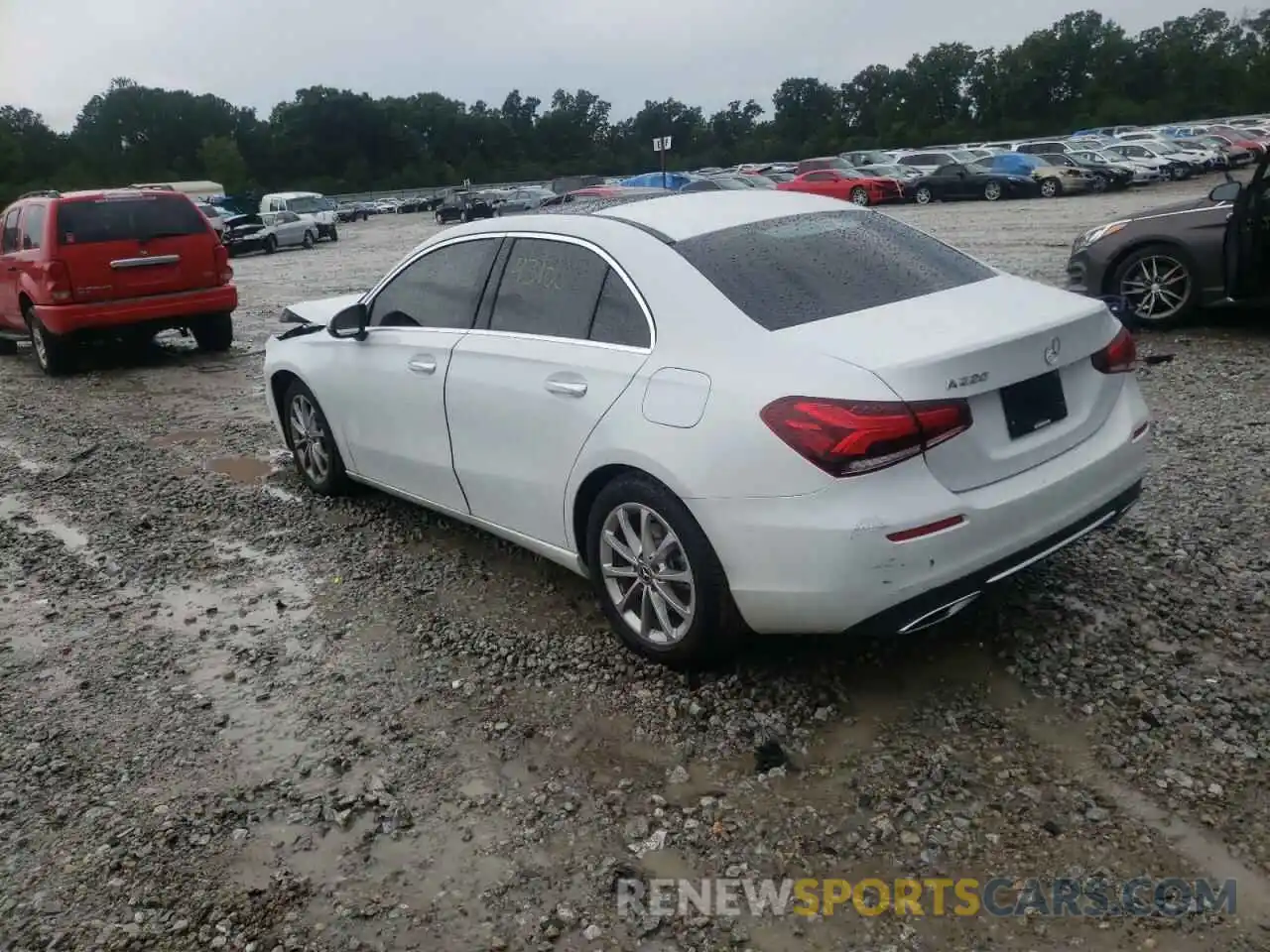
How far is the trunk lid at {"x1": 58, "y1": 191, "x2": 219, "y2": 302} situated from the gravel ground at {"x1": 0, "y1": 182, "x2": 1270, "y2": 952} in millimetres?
6013

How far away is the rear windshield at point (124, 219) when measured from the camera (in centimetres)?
1073

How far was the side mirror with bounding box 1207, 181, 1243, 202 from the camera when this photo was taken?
8.23 meters

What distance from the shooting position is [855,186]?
34500 millimetres

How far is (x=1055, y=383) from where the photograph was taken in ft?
11.8

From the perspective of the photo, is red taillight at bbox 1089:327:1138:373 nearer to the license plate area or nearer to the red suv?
the license plate area

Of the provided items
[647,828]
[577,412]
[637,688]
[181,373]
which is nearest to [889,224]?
[577,412]

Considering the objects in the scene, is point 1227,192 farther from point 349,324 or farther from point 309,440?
point 309,440

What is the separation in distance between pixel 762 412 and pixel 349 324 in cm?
275

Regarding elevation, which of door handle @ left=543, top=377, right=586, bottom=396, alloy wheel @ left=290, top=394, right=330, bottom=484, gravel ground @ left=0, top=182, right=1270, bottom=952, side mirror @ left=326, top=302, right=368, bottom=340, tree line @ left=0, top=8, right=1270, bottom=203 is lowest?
gravel ground @ left=0, top=182, right=1270, bottom=952

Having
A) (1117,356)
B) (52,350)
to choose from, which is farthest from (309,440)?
(52,350)

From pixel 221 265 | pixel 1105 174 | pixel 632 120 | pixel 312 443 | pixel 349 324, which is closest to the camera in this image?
pixel 349 324

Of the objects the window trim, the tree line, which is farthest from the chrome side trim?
the tree line

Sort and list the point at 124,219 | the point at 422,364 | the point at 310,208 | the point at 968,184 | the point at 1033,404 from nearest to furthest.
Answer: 1. the point at 1033,404
2. the point at 422,364
3. the point at 124,219
4. the point at 968,184
5. the point at 310,208

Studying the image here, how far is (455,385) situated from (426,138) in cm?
12873
